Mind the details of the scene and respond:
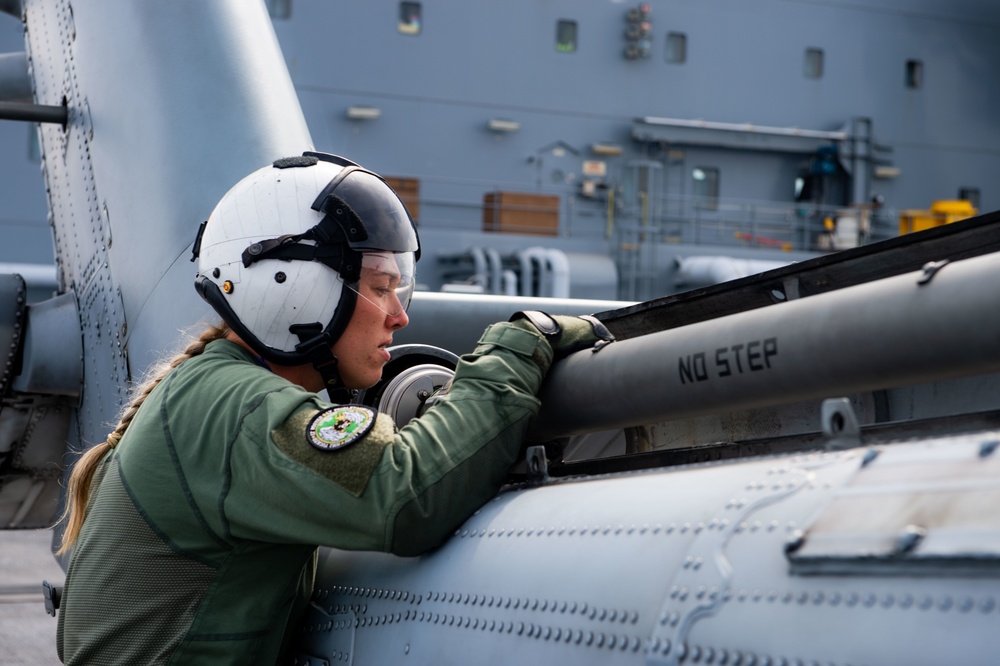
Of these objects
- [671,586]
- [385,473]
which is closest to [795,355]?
[671,586]

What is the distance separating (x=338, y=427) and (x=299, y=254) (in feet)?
1.49

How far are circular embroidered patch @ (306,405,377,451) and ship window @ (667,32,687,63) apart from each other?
22038mm

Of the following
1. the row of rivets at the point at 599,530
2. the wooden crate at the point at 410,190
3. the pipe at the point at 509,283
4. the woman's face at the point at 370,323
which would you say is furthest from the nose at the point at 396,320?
the wooden crate at the point at 410,190

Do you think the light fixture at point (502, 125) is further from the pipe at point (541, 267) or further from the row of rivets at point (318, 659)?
the row of rivets at point (318, 659)

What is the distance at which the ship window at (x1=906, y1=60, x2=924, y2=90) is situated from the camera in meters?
24.6

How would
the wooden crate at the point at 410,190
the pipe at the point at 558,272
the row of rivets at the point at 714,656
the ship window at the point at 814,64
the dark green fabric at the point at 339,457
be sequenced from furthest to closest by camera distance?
1. the ship window at the point at 814,64
2. the wooden crate at the point at 410,190
3. the pipe at the point at 558,272
4. the dark green fabric at the point at 339,457
5. the row of rivets at the point at 714,656

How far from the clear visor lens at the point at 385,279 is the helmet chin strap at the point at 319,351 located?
0.12m

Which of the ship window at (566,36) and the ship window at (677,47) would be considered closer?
the ship window at (566,36)

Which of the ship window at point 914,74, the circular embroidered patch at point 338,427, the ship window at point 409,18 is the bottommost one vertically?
the circular embroidered patch at point 338,427

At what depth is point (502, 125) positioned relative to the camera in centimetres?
2141

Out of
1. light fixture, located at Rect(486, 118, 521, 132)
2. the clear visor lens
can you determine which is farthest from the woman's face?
light fixture, located at Rect(486, 118, 521, 132)

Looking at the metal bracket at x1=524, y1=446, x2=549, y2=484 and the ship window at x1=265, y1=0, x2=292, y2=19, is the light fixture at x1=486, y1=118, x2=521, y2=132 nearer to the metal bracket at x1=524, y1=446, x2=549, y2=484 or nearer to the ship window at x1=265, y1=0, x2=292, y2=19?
the ship window at x1=265, y1=0, x2=292, y2=19

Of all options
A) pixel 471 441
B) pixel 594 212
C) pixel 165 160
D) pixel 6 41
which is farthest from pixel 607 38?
pixel 471 441

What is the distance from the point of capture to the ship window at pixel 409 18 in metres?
21.0
